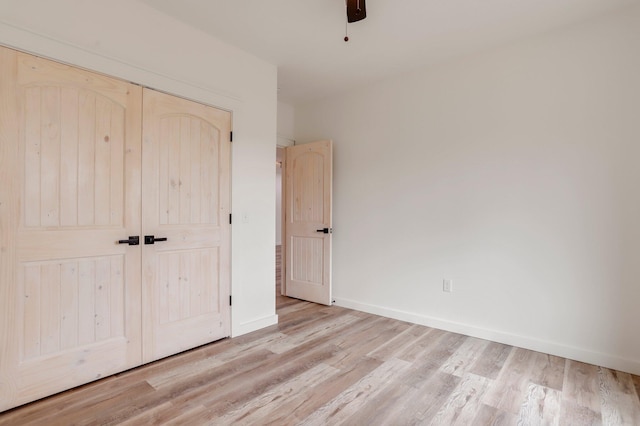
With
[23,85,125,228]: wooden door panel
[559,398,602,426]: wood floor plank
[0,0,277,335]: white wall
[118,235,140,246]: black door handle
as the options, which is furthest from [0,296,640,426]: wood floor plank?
[23,85,125,228]: wooden door panel

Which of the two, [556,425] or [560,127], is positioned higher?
[560,127]

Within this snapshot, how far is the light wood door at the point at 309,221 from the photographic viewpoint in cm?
401

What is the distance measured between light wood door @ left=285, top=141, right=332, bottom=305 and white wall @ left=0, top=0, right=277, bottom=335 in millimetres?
831

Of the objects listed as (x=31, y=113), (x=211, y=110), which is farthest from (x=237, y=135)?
(x=31, y=113)

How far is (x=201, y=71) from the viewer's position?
2.77 m

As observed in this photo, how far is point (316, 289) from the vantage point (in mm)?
4145

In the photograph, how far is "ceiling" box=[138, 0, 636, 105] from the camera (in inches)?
93.8

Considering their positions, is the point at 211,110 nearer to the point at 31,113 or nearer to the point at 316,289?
the point at 31,113

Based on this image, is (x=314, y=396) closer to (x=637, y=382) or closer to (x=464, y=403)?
(x=464, y=403)

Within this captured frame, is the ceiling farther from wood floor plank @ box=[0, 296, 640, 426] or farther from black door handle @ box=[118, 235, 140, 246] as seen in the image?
wood floor plank @ box=[0, 296, 640, 426]

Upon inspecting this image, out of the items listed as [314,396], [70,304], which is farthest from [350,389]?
[70,304]

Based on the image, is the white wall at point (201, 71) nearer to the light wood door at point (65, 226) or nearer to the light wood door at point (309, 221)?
the light wood door at point (65, 226)

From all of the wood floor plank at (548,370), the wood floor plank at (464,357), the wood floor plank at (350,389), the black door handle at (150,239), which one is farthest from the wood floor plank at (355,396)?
the black door handle at (150,239)

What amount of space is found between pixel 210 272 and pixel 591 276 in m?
3.09
